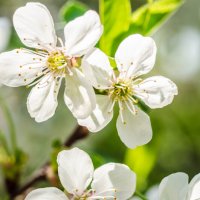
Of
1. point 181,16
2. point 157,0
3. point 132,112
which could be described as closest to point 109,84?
point 132,112

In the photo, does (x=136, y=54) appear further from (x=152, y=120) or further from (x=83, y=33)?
(x=152, y=120)

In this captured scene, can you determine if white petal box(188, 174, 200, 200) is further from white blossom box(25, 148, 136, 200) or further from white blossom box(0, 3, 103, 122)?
white blossom box(0, 3, 103, 122)

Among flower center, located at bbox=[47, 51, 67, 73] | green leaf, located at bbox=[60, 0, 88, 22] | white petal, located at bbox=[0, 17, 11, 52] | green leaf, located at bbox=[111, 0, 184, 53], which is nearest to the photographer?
flower center, located at bbox=[47, 51, 67, 73]

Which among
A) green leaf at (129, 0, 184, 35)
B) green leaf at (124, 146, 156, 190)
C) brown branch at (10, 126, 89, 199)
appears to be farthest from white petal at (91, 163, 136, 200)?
green leaf at (124, 146, 156, 190)

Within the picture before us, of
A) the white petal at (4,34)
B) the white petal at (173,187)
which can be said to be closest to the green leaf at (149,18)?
the white petal at (173,187)

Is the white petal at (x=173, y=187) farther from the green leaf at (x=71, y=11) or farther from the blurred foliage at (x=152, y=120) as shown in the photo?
the green leaf at (x=71, y=11)

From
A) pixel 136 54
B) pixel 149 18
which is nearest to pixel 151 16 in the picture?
Result: pixel 149 18
